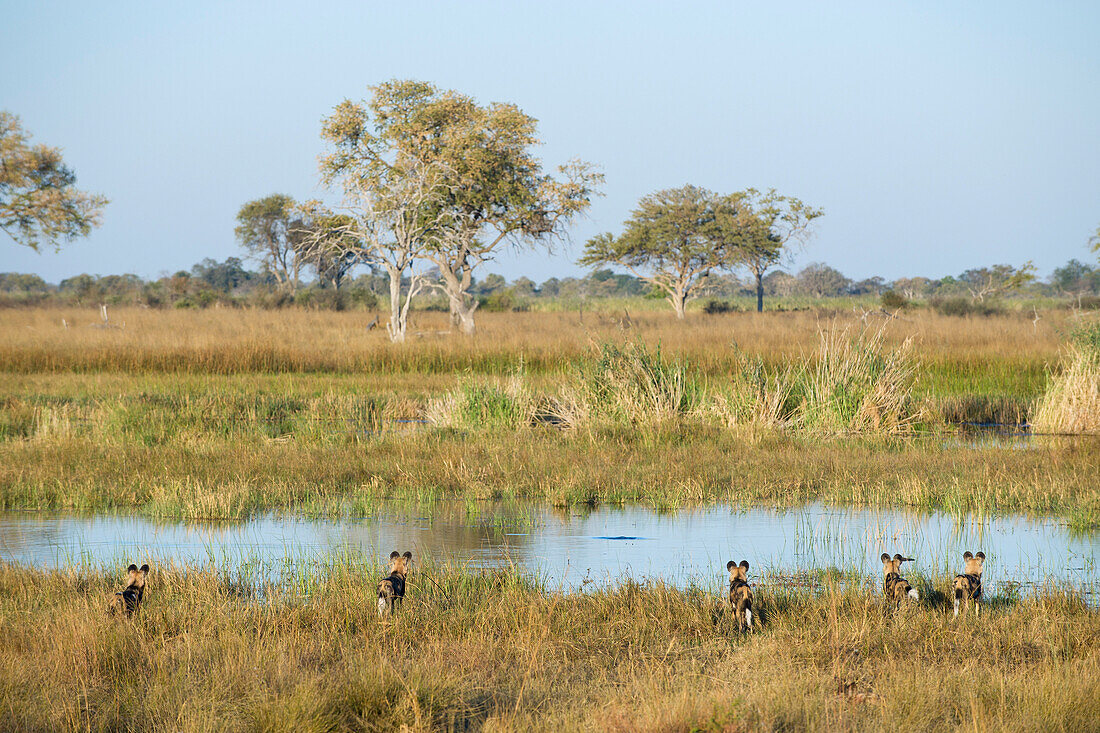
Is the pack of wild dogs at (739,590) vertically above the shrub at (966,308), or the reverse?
the shrub at (966,308)

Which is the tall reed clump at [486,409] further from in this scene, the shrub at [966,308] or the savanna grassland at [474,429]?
the shrub at [966,308]

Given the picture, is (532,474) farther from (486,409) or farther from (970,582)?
(970,582)

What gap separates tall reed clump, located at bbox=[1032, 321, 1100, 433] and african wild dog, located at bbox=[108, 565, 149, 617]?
12126 millimetres

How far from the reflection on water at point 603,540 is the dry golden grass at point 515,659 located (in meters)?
0.71

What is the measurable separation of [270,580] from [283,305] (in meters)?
40.4

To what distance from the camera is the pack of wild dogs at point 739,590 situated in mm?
5355

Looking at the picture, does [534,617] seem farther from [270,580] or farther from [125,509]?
[125,509]

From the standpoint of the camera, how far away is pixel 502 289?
340ft

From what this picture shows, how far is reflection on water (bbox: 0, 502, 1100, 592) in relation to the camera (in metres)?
6.93

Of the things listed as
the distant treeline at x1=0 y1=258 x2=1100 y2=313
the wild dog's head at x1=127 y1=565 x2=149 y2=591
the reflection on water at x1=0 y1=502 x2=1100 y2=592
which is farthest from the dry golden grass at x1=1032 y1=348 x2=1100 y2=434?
the distant treeline at x1=0 y1=258 x2=1100 y2=313

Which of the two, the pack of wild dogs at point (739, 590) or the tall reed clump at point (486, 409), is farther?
the tall reed clump at point (486, 409)

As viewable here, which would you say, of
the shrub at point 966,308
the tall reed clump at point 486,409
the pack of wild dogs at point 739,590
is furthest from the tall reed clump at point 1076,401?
the shrub at point 966,308

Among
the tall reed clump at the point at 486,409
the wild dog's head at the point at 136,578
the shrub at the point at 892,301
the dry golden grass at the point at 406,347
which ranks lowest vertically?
the wild dog's head at the point at 136,578

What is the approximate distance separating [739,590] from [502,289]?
98914 mm
